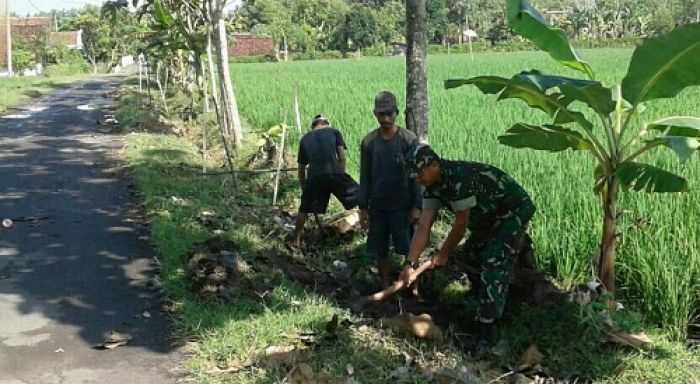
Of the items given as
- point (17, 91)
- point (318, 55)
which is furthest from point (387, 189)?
point (318, 55)

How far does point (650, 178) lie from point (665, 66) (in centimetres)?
66

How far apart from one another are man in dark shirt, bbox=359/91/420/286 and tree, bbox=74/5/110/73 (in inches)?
1799

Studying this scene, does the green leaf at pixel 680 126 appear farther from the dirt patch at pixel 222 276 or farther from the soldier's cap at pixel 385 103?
the dirt patch at pixel 222 276

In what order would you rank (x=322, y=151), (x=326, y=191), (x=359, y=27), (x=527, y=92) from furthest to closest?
(x=359, y=27) < (x=326, y=191) < (x=322, y=151) < (x=527, y=92)

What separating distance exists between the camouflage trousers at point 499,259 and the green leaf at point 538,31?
0.96 meters

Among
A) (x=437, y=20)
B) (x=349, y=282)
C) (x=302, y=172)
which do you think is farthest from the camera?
(x=437, y=20)

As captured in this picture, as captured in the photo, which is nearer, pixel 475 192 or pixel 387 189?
pixel 475 192

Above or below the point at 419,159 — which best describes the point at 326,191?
below

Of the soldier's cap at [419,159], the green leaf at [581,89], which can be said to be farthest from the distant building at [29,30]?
the green leaf at [581,89]

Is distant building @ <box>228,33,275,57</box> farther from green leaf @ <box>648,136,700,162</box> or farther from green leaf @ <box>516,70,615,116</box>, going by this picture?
green leaf @ <box>648,136,700,162</box>

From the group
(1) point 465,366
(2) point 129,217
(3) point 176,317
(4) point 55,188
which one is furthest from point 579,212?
(4) point 55,188

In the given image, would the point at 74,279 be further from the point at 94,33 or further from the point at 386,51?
the point at 386,51

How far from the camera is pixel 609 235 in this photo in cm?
484

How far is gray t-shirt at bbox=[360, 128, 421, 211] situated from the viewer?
18.6 feet
